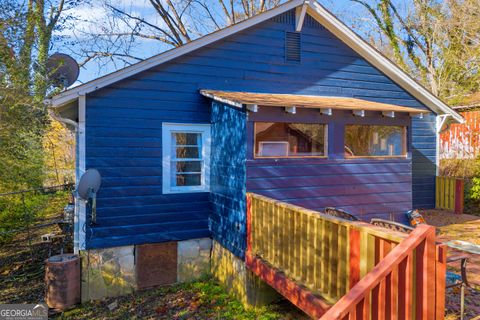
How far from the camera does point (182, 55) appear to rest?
6520 mm

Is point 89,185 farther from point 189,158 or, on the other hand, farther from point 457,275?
point 457,275

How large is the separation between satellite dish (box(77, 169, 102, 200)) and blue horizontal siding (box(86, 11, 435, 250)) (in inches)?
17.6

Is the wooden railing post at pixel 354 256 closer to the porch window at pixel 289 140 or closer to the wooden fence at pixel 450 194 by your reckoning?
the porch window at pixel 289 140

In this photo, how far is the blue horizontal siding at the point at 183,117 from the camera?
6.02 meters

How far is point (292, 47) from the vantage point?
739 centimetres

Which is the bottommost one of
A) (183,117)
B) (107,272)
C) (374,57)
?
(107,272)

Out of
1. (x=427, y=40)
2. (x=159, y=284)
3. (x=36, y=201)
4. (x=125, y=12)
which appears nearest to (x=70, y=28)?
(x=36, y=201)

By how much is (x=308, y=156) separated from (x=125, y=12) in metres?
12.4

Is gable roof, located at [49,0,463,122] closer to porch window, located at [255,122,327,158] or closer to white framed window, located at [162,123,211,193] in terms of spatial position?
white framed window, located at [162,123,211,193]

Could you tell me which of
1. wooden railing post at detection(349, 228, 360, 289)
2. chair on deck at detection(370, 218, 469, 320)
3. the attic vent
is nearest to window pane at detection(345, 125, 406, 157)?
chair on deck at detection(370, 218, 469, 320)

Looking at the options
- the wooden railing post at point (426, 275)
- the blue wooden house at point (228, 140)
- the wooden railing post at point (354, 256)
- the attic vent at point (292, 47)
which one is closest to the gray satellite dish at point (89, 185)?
the blue wooden house at point (228, 140)

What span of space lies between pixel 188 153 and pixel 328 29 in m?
4.25

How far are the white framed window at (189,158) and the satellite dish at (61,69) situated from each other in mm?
2530

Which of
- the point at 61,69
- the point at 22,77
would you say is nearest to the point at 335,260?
the point at 22,77
